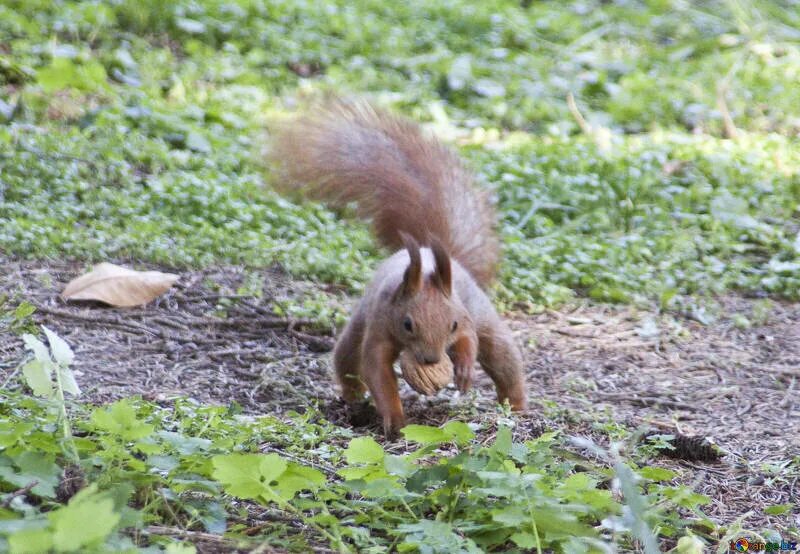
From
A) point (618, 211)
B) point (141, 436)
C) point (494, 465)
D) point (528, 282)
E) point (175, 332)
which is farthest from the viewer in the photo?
point (618, 211)

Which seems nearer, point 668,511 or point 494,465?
point 494,465

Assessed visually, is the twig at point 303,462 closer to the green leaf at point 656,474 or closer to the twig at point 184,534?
the twig at point 184,534

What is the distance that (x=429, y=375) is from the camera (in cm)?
340

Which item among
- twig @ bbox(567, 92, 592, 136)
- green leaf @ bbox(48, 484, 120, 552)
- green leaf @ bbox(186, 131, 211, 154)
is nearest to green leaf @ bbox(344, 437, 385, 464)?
green leaf @ bbox(48, 484, 120, 552)

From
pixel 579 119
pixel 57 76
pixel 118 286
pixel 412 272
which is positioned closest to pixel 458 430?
pixel 412 272

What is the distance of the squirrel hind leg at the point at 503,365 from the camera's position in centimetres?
374

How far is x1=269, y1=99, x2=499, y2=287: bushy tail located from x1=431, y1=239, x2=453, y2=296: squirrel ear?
527 mm

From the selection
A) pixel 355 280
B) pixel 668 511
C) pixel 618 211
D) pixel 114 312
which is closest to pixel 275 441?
pixel 668 511

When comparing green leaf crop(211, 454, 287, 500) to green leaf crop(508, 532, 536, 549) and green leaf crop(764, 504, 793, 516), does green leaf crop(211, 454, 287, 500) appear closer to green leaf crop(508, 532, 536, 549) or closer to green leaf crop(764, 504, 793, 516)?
green leaf crop(508, 532, 536, 549)

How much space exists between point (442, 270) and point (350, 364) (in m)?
0.51

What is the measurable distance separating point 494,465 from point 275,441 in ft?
2.72

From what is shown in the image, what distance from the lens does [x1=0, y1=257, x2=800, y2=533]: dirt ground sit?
3.37 meters

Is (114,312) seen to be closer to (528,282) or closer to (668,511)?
(528,282)

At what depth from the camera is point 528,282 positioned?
16.1 ft
